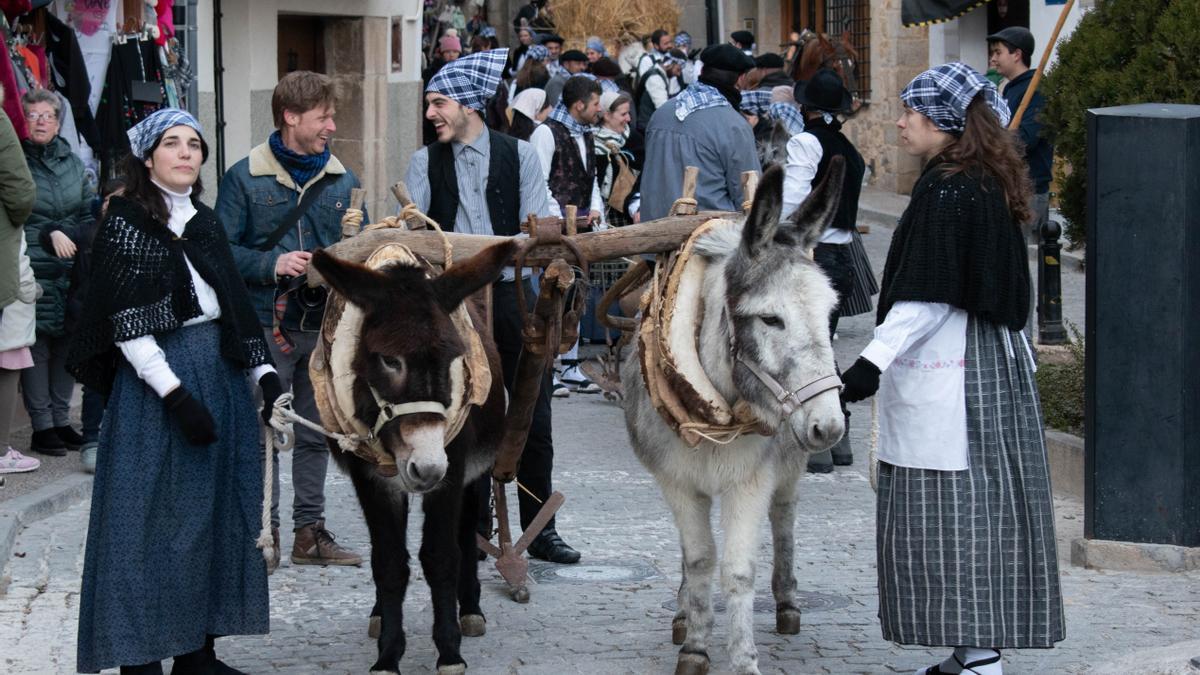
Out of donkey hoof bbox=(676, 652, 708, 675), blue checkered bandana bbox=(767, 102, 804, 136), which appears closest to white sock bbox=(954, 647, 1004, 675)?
donkey hoof bbox=(676, 652, 708, 675)

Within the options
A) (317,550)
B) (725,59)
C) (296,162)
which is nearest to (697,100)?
(725,59)

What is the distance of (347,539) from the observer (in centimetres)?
781

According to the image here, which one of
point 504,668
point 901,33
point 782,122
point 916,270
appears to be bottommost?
point 504,668

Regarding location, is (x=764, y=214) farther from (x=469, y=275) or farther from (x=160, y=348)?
(x=160, y=348)

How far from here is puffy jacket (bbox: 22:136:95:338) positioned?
29.0 feet

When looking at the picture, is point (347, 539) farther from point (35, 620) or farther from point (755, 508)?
point (755, 508)

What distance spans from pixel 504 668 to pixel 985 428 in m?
1.90

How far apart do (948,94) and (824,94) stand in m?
3.66

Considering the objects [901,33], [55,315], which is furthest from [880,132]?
[55,315]

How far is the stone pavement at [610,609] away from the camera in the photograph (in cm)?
601

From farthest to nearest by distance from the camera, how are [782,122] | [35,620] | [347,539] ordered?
[782,122] → [347,539] → [35,620]

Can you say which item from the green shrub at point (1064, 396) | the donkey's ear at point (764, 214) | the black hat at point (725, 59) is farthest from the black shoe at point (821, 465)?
the donkey's ear at point (764, 214)

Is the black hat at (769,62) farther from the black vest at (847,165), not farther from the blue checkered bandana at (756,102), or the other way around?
the black vest at (847,165)

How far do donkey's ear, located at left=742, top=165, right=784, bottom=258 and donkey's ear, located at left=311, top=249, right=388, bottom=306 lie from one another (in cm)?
113
